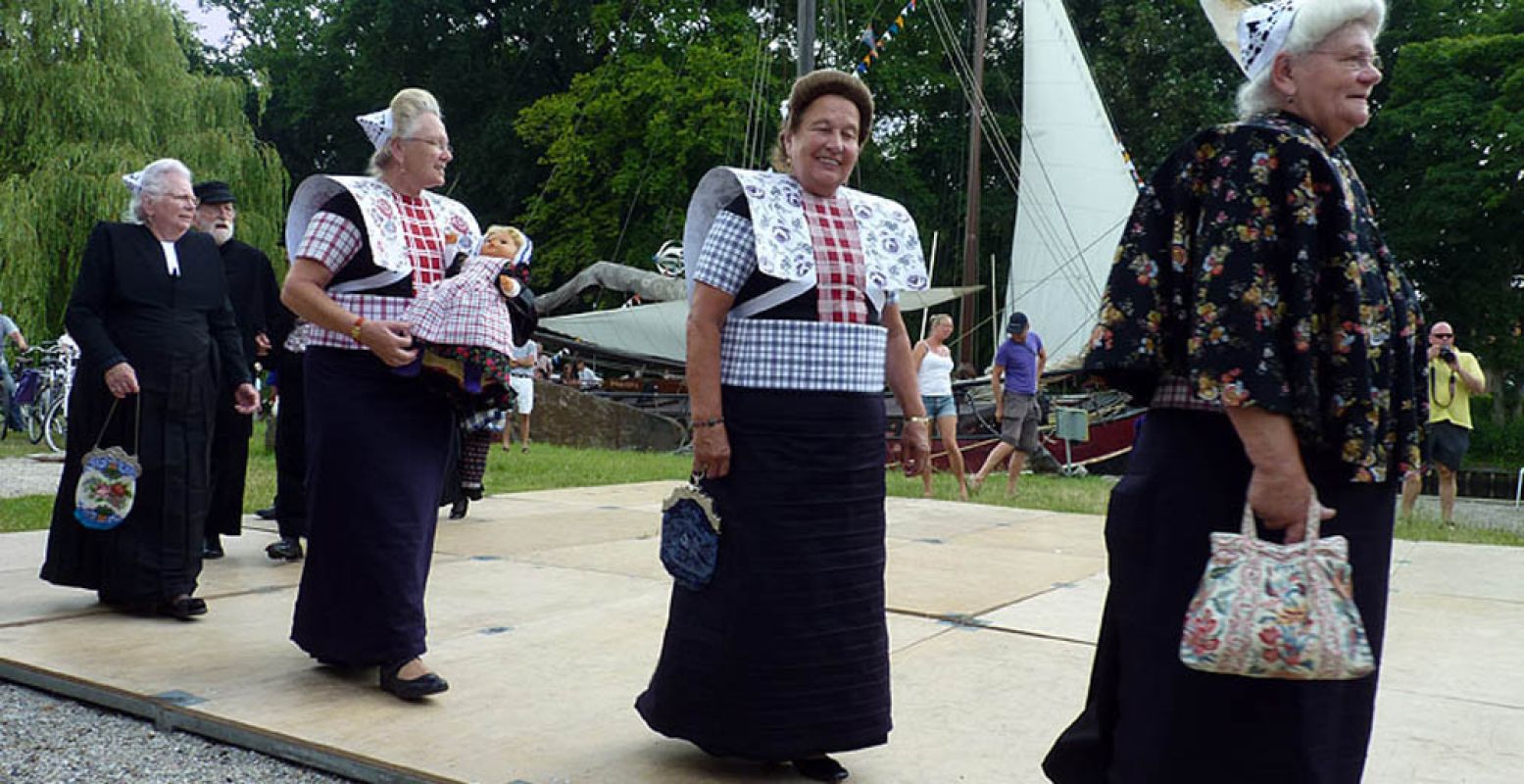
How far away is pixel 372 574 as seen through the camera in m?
3.73

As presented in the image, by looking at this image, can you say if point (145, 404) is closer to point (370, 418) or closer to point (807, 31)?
point (370, 418)

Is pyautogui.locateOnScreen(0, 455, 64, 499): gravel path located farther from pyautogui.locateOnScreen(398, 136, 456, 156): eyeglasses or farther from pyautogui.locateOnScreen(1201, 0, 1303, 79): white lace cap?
pyautogui.locateOnScreen(1201, 0, 1303, 79): white lace cap

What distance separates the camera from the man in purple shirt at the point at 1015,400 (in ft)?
38.3

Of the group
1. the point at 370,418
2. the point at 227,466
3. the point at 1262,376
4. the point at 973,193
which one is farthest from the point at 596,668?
the point at 973,193

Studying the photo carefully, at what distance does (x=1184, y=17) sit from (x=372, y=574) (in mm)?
32356

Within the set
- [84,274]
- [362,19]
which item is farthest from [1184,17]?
[84,274]

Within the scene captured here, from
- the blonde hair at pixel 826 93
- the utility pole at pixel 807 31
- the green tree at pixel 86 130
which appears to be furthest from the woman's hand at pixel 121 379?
the green tree at pixel 86 130

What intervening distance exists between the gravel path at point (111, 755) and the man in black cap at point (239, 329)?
8.10 ft

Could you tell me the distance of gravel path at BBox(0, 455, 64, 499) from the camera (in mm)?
9719

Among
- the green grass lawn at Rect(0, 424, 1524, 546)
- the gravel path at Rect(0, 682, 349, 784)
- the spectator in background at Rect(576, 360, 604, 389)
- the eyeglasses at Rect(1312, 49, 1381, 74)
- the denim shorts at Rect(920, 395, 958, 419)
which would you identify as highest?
the eyeglasses at Rect(1312, 49, 1381, 74)

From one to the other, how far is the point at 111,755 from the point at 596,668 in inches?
54.3

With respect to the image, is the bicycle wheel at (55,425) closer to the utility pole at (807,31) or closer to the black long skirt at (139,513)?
the utility pole at (807,31)

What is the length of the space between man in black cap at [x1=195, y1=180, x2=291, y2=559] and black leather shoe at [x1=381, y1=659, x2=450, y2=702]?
2669 mm

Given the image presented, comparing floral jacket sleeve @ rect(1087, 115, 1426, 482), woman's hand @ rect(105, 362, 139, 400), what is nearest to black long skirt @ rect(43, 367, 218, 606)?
woman's hand @ rect(105, 362, 139, 400)
